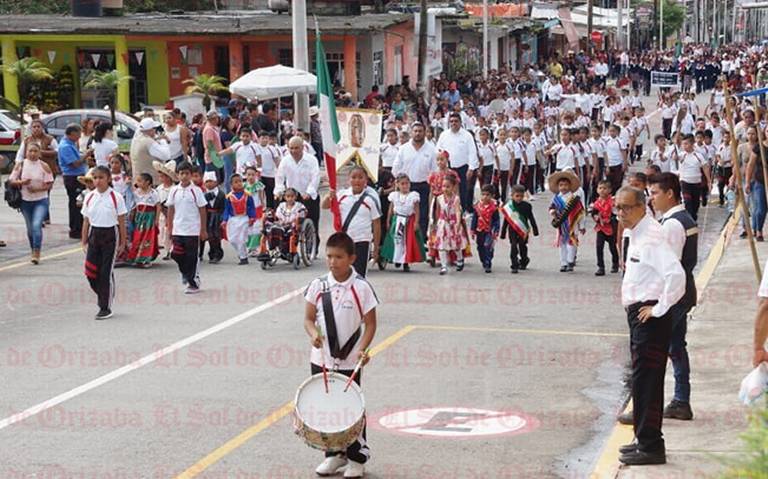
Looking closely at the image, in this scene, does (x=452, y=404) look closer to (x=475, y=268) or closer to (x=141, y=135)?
(x=475, y=268)

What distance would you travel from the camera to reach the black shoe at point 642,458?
991 cm

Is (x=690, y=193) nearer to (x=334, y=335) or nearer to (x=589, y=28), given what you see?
(x=334, y=335)

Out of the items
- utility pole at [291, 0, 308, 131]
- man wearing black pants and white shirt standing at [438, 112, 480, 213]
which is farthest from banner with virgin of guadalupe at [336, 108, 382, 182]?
utility pole at [291, 0, 308, 131]

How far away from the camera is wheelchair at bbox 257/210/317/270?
19.3 meters

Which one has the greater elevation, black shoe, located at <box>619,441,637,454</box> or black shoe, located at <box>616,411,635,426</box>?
black shoe, located at <box>619,441,637,454</box>

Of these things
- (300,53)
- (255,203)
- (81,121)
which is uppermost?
(300,53)

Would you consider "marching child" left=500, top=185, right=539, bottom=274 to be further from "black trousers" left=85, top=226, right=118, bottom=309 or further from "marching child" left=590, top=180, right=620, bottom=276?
"black trousers" left=85, top=226, right=118, bottom=309

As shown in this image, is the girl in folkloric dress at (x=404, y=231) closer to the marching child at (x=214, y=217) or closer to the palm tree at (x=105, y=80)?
the marching child at (x=214, y=217)

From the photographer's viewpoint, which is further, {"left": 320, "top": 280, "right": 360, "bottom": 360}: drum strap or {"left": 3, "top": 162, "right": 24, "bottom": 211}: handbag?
{"left": 3, "top": 162, "right": 24, "bottom": 211}: handbag

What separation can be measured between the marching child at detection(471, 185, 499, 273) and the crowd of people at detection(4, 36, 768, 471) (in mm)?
20

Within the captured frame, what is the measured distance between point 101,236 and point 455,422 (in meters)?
5.90

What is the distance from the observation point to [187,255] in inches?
690

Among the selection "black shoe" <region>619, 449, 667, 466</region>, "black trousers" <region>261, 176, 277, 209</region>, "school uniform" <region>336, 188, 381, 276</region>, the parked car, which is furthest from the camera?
the parked car

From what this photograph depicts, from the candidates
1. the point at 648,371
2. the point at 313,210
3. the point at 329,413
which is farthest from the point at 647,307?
the point at 313,210
